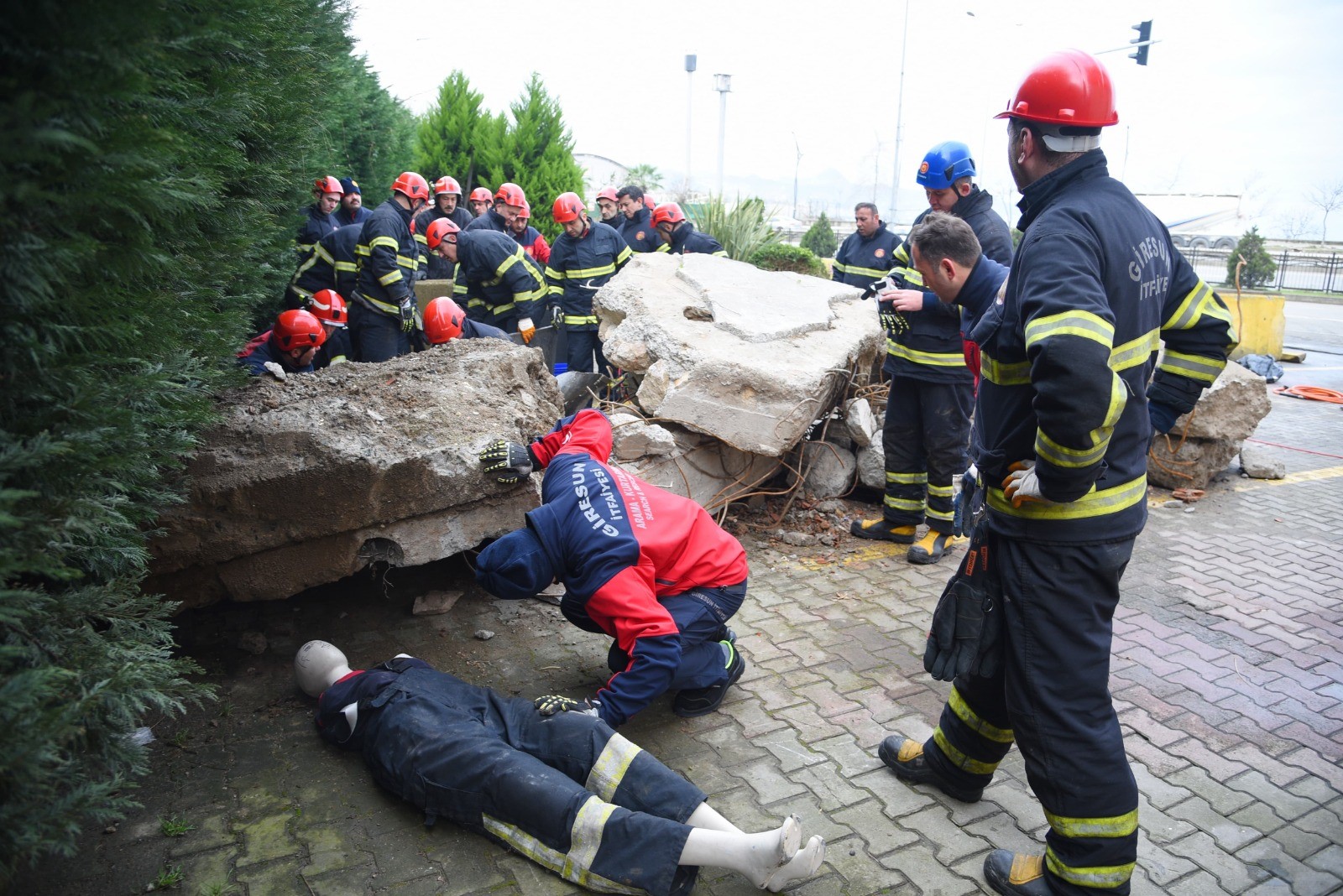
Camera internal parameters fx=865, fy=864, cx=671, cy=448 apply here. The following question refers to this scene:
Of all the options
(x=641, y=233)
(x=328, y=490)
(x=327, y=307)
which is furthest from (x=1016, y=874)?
(x=641, y=233)

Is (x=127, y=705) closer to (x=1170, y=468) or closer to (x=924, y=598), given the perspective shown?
(x=924, y=598)

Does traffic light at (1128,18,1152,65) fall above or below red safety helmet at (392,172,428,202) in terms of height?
above

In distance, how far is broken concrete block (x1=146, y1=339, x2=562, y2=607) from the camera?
3.31 meters

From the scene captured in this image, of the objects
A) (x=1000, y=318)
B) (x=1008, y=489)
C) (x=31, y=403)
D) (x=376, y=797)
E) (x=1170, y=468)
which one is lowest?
(x=376, y=797)

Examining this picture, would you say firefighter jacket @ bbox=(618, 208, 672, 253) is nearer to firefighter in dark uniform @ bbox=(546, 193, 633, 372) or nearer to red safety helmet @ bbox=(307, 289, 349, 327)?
firefighter in dark uniform @ bbox=(546, 193, 633, 372)

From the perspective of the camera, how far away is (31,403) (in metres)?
1.83

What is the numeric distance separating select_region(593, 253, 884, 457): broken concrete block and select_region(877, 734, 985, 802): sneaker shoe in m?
2.22

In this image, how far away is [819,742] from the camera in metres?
3.33

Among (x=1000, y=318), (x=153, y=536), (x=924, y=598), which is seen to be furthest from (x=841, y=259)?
(x=153, y=536)

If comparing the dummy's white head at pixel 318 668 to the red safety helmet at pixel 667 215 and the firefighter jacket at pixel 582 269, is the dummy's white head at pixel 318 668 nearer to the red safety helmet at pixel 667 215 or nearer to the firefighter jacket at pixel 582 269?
the firefighter jacket at pixel 582 269

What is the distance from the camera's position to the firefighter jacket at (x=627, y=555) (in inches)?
117

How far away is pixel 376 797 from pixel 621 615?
1.02 metres

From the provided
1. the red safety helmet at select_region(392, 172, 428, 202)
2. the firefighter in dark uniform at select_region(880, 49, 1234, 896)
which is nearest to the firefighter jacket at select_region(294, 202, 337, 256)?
the red safety helmet at select_region(392, 172, 428, 202)

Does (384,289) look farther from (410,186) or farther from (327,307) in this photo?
(410,186)
